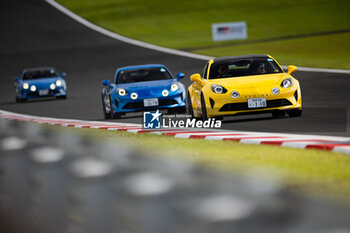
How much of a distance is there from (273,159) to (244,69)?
20.1ft

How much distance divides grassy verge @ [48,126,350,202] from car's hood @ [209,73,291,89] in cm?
228

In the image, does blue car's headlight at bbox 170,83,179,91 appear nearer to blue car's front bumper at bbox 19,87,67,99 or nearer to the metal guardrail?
the metal guardrail

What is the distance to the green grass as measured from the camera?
127 ft

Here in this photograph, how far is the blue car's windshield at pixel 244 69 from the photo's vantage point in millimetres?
14660

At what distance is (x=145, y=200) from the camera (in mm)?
6844

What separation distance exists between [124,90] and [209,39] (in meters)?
29.5

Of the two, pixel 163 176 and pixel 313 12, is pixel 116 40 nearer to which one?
pixel 313 12

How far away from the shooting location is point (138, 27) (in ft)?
170

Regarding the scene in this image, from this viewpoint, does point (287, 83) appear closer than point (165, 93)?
Yes

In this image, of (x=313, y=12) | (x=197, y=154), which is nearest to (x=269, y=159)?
(x=197, y=154)

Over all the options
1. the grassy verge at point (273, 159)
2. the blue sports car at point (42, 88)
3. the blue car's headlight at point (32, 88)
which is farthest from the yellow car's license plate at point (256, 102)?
the blue car's headlight at point (32, 88)

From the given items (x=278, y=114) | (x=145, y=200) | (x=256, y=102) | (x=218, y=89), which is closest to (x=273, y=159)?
(x=145, y=200)

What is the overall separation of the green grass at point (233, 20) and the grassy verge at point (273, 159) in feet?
76.4

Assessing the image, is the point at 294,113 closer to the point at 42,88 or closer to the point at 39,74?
the point at 42,88
